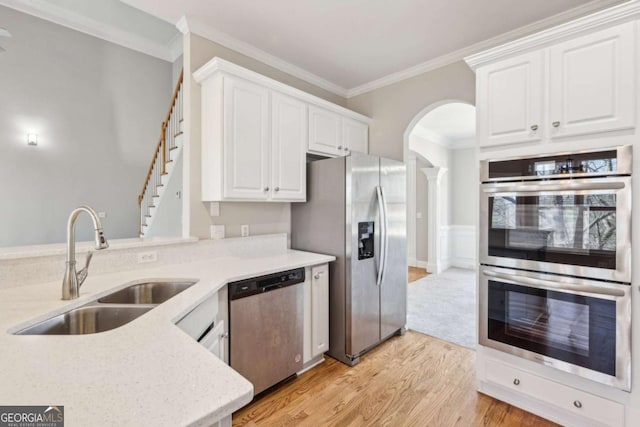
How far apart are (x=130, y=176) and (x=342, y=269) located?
16.0 feet

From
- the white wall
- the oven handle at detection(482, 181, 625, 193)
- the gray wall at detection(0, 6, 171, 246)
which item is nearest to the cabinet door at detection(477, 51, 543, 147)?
the oven handle at detection(482, 181, 625, 193)

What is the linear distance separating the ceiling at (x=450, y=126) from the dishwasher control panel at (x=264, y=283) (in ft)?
9.71

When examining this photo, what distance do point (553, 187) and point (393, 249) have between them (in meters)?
1.44

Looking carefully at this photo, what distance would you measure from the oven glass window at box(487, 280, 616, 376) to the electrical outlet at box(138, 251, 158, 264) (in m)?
2.41

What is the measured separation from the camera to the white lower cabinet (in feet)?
7.86

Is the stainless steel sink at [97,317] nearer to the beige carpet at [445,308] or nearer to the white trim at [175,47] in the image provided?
the beige carpet at [445,308]

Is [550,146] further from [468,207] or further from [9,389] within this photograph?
[468,207]

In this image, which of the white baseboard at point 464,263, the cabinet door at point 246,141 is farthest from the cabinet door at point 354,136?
the white baseboard at point 464,263

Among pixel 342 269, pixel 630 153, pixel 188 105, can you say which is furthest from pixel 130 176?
pixel 630 153

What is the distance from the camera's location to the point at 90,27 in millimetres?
4754

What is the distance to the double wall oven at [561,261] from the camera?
1.62m

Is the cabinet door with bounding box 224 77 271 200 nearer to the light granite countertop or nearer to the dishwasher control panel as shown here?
the dishwasher control panel

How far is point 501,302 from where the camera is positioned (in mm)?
2006

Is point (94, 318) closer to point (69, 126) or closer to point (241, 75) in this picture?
point (241, 75)
